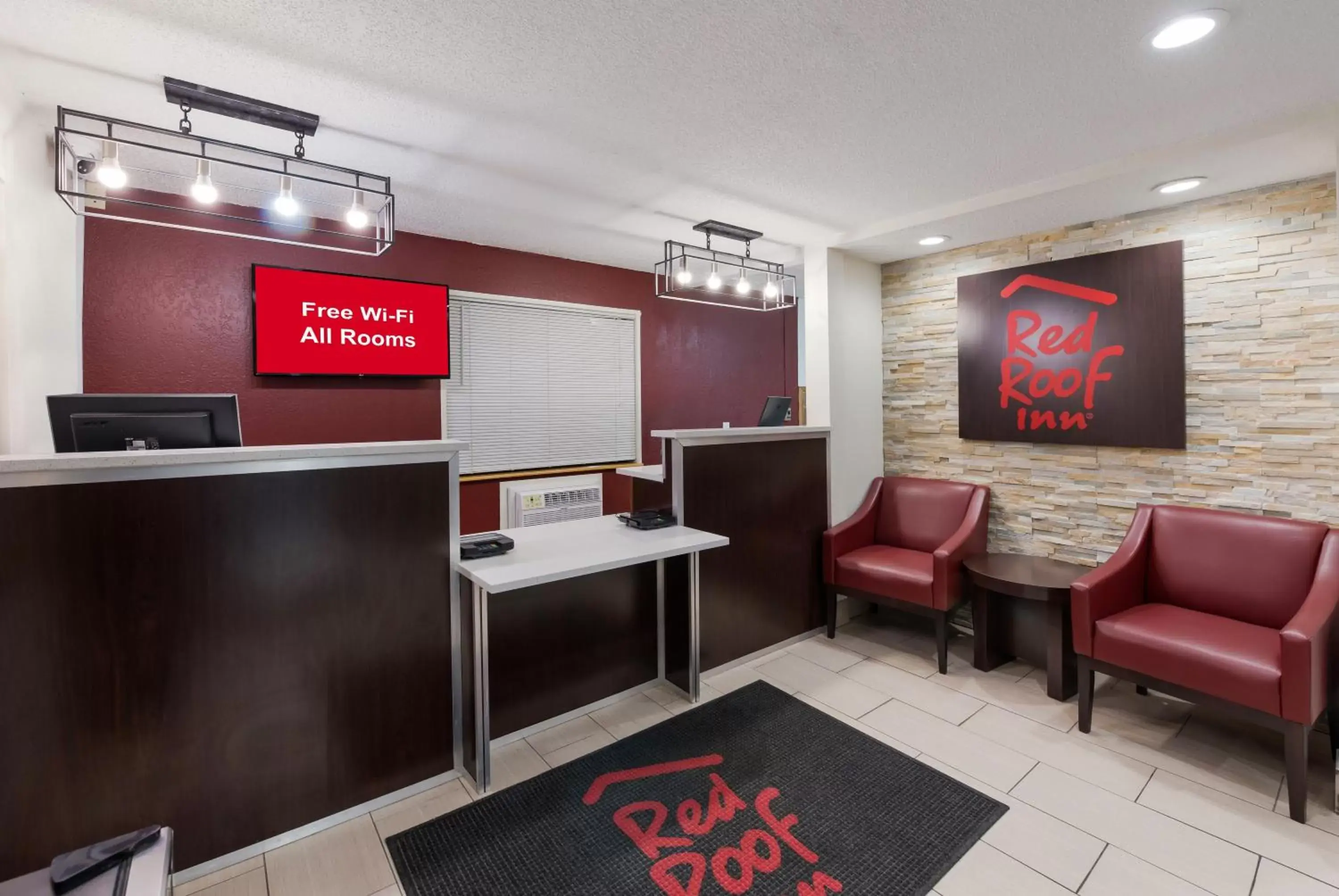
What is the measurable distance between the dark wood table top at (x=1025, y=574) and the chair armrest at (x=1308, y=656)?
0.83m

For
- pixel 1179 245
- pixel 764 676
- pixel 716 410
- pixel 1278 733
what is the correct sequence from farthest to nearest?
1. pixel 716 410
2. pixel 764 676
3. pixel 1179 245
4. pixel 1278 733

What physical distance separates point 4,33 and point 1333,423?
17.6 feet

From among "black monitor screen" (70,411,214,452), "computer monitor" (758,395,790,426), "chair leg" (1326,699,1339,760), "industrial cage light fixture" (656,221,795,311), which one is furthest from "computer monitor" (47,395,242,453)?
"chair leg" (1326,699,1339,760)

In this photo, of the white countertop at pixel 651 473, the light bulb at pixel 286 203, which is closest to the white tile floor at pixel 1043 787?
the white countertop at pixel 651 473

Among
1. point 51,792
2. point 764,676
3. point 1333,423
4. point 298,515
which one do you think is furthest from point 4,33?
point 1333,423

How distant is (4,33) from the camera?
1.83 metres

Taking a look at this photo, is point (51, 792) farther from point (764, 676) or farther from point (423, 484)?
point (764, 676)

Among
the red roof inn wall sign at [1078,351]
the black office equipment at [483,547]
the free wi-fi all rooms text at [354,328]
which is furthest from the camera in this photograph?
the free wi-fi all rooms text at [354,328]

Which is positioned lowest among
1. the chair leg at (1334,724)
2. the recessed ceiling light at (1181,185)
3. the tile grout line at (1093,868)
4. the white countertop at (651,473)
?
the tile grout line at (1093,868)

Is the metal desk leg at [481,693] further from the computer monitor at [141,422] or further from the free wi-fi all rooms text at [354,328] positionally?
the free wi-fi all rooms text at [354,328]

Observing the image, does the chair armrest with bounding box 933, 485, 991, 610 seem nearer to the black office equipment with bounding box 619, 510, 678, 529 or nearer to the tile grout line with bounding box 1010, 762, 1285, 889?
the tile grout line with bounding box 1010, 762, 1285, 889

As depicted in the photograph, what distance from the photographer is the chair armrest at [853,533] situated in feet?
12.8

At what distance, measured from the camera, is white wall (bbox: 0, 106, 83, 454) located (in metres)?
2.39

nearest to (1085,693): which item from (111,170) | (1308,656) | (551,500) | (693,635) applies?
(1308,656)
